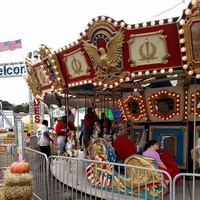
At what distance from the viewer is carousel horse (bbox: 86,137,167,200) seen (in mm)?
4337

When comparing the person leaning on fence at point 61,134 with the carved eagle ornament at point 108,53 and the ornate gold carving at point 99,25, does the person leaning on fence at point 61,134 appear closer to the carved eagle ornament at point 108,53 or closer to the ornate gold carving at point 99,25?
the carved eagle ornament at point 108,53

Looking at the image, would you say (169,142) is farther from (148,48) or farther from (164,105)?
(148,48)

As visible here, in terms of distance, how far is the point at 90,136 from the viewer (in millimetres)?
6805

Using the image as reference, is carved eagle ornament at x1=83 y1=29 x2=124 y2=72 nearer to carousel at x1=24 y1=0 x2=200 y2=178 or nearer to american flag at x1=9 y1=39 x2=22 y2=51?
carousel at x1=24 y1=0 x2=200 y2=178

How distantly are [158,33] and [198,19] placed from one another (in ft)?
2.06

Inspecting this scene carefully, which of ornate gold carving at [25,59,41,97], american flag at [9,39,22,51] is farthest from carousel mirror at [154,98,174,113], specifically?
american flag at [9,39,22,51]

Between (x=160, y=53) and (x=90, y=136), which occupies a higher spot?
(x=160, y=53)

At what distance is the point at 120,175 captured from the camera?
16.8ft

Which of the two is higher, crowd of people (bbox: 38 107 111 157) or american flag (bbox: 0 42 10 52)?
american flag (bbox: 0 42 10 52)

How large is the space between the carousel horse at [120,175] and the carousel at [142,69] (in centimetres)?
92

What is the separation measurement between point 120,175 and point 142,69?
6.30 feet

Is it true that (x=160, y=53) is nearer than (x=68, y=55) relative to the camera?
Yes

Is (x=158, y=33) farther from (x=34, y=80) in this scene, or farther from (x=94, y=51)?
(x=34, y=80)

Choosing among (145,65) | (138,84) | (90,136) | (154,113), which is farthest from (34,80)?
(145,65)
